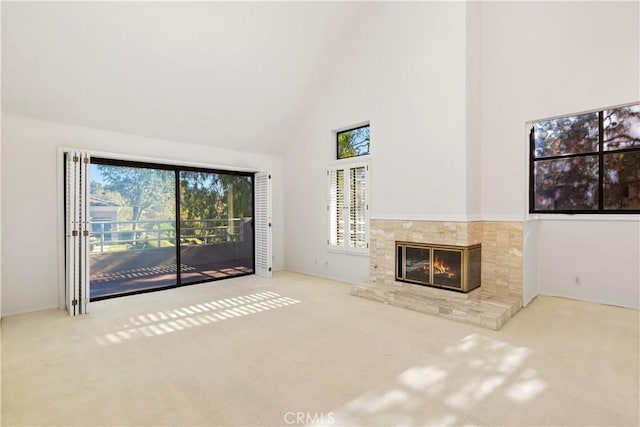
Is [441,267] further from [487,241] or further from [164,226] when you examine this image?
[164,226]

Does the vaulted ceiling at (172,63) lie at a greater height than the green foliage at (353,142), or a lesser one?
greater

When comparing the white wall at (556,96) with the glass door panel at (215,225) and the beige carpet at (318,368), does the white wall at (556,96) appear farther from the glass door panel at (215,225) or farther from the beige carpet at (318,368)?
the glass door panel at (215,225)

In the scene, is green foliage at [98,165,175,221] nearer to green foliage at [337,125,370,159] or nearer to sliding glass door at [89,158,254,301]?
sliding glass door at [89,158,254,301]

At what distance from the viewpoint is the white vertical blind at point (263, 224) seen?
6215 mm

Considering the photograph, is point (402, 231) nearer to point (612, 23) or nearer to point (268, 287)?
point (268, 287)

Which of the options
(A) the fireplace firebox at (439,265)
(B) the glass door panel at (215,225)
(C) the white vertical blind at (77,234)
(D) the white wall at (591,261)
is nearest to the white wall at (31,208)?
(C) the white vertical blind at (77,234)

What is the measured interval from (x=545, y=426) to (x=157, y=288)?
5.26 m

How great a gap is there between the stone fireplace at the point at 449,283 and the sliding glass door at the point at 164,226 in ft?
9.63

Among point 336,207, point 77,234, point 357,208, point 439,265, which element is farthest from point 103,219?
point 439,265

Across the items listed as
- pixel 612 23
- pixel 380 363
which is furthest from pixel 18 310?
pixel 612 23

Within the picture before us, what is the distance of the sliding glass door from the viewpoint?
4.96 meters

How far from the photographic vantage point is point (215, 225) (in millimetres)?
6160

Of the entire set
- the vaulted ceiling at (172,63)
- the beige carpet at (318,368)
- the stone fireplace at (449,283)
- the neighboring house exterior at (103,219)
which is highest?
the vaulted ceiling at (172,63)

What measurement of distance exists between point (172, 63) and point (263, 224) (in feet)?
10.2
